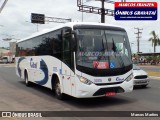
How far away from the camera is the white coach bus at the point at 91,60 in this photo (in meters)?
11.2

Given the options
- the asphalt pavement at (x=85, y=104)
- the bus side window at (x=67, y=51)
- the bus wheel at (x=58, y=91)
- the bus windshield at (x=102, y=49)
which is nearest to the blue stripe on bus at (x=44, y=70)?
the asphalt pavement at (x=85, y=104)

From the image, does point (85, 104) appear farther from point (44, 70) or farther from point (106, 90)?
point (44, 70)

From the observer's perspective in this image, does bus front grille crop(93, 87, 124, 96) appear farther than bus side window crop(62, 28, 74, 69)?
No

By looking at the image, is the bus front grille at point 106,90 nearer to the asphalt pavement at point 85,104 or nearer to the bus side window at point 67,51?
the asphalt pavement at point 85,104

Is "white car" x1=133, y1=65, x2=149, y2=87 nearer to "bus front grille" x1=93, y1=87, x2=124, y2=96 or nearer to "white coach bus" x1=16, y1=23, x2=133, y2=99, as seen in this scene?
"white coach bus" x1=16, y1=23, x2=133, y2=99

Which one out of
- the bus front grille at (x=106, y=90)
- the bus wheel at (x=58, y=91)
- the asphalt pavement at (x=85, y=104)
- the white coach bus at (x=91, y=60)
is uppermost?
the white coach bus at (x=91, y=60)

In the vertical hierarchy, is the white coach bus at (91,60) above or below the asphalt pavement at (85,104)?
above

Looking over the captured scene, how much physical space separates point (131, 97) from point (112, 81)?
237cm

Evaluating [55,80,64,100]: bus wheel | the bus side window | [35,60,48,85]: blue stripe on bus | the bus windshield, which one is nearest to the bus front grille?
the bus windshield

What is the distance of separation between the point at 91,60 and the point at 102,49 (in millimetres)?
664

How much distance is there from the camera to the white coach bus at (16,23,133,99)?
36.8 feet

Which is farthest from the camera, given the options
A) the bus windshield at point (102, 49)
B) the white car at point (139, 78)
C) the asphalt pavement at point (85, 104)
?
the white car at point (139, 78)

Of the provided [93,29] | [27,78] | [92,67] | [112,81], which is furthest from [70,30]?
[27,78]

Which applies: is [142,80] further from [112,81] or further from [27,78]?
[27,78]
